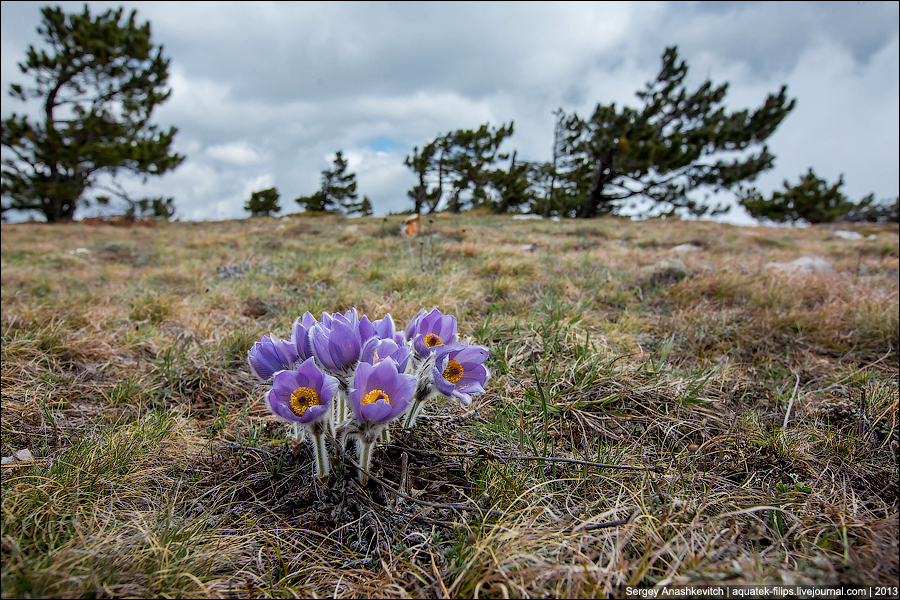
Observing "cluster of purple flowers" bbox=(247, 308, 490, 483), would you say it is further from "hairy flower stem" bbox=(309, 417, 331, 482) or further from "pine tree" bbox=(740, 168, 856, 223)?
"pine tree" bbox=(740, 168, 856, 223)

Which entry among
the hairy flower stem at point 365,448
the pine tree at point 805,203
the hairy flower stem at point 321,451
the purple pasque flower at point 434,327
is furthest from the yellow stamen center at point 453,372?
the pine tree at point 805,203

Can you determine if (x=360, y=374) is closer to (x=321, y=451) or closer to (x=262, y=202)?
(x=321, y=451)

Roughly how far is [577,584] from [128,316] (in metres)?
3.16

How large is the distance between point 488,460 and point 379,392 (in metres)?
0.50

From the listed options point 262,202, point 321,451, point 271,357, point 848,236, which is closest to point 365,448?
point 321,451

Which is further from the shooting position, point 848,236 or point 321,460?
point 848,236

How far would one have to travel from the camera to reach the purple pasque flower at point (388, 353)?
3.61ft

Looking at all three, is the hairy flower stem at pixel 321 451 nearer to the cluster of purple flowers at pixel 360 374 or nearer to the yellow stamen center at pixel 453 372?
the cluster of purple flowers at pixel 360 374

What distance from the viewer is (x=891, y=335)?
2428 millimetres

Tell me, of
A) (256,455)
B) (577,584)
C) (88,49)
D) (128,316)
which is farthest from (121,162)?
(577,584)

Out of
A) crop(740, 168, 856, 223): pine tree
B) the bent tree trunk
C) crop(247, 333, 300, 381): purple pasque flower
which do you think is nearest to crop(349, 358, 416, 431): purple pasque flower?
crop(247, 333, 300, 381): purple pasque flower

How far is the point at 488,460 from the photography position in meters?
1.32

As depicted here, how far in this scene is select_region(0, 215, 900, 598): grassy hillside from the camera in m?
0.91

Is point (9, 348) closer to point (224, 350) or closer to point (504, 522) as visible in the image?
point (224, 350)
